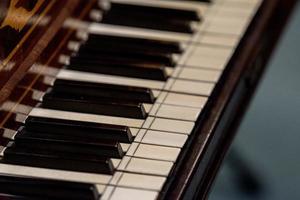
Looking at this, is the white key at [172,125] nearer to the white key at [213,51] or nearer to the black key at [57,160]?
the black key at [57,160]

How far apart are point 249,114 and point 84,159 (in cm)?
216

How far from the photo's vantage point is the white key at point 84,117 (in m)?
1.47

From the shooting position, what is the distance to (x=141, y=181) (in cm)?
129

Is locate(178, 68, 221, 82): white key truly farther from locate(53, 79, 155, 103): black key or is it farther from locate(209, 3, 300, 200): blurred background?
locate(209, 3, 300, 200): blurred background

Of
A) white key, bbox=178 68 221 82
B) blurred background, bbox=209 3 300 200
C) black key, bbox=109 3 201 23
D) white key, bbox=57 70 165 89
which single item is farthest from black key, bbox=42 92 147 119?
blurred background, bbox=209 3 300 200

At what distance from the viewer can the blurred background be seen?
9.60 ft

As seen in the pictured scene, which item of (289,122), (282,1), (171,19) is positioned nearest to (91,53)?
(171,19)

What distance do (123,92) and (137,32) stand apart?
0.37m

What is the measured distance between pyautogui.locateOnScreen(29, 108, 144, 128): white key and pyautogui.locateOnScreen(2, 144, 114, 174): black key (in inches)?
5.2

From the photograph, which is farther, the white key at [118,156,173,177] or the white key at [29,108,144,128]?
the white key at [29,108,144,128]

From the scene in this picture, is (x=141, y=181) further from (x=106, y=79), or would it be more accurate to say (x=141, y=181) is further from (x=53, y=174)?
(x=106, y=79)

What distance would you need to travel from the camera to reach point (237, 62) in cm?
171

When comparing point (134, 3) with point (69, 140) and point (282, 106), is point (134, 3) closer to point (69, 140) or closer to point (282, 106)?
point (69, 140)

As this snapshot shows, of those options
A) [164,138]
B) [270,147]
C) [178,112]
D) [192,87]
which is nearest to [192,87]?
[192,87]
